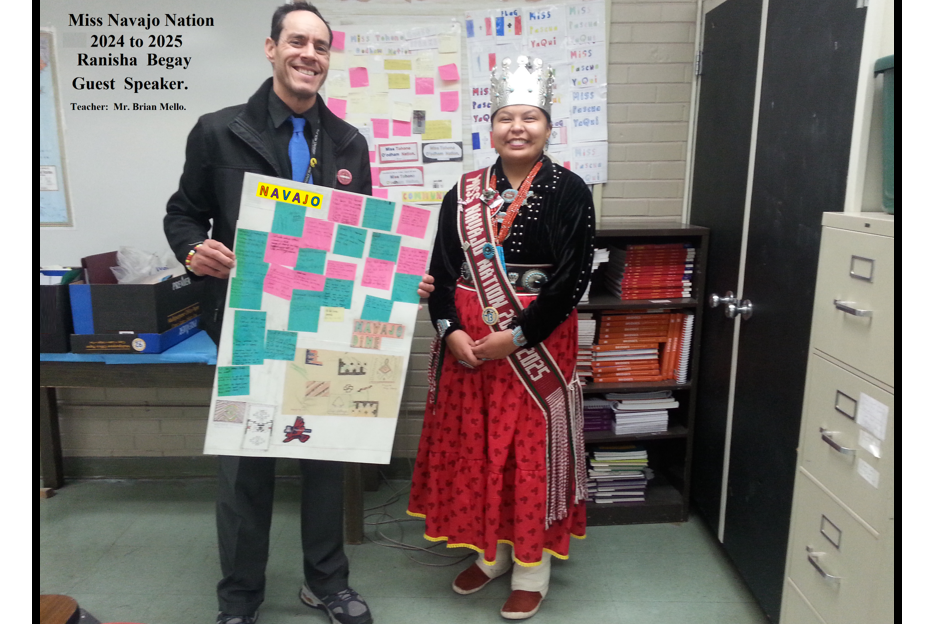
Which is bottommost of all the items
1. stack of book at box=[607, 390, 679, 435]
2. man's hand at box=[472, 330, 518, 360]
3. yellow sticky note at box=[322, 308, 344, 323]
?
stack of book at box=[607, 390, 679, 435]

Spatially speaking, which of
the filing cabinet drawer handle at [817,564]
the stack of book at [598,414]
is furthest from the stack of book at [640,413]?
the filing cabinet drawer handle at [817,564]

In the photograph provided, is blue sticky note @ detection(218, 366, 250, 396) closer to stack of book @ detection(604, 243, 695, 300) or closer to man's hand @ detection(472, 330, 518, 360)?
man's hand @ detection(472, 330, 518, 360)

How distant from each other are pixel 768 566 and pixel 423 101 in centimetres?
220

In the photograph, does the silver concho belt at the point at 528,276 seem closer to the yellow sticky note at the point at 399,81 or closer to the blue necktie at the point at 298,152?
the blue necktie at the point at 298,152

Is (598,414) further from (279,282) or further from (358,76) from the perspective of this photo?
(358,76)

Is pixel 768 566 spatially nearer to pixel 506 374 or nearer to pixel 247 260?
pixel 506 374

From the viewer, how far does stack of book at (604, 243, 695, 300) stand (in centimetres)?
246

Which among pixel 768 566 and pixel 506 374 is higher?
pixel 506 374

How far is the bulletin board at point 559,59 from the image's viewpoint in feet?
8.48

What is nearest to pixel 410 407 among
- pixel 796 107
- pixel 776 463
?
pixel 776 463

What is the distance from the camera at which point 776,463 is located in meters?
1.87

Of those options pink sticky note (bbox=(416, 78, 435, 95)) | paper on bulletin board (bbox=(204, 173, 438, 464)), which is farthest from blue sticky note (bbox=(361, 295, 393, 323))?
pink sticky note (bbox=(416, 78, 435, 95))

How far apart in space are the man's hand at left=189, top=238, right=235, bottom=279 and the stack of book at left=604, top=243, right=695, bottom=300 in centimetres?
153
